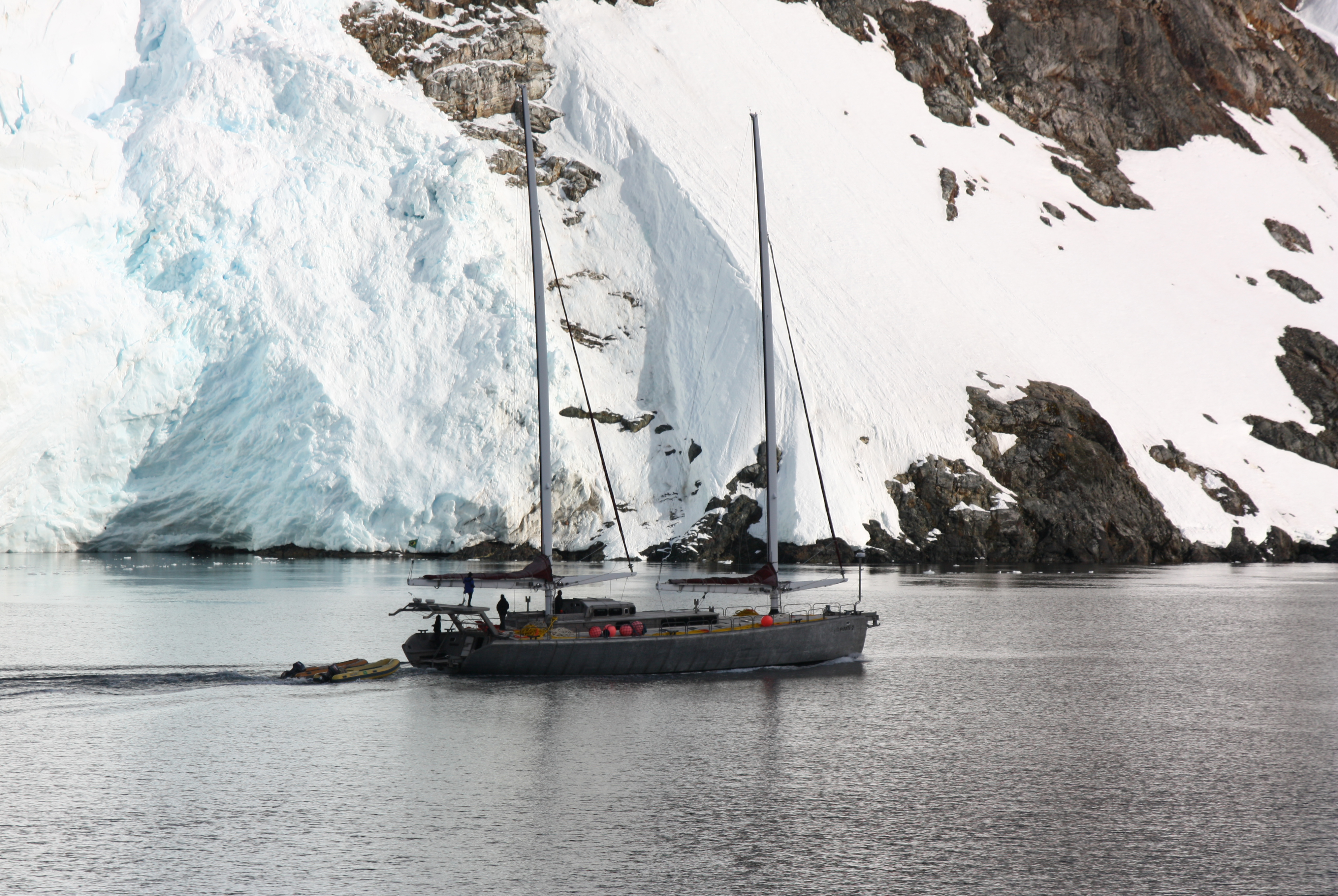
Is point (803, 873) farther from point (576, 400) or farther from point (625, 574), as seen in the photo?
point (576, 400)

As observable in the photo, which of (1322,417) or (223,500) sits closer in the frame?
(223,500)

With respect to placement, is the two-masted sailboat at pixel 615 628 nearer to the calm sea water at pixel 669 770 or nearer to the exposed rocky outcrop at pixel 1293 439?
the calm sea water at pixel 669 770

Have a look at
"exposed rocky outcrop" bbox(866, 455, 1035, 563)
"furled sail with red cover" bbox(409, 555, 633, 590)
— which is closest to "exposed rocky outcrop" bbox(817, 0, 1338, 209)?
"exposed rocky outcrop" bbox(866, 455, 1035, 563)

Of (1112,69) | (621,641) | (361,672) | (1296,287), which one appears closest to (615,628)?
(621,641)

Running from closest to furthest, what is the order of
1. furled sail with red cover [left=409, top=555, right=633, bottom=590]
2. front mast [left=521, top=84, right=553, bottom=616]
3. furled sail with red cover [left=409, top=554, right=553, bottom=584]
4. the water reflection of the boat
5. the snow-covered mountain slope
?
the water reflection of the boat, front mast [left=521, top=84, right=553, bottom=616], furled sail with red cover [left=409, top=555, right=633, bottom=590], furled sail with red cover [left=409, top=554, right=553, bottom=584], the snow-covered mountain slope

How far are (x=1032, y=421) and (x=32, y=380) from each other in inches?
2449

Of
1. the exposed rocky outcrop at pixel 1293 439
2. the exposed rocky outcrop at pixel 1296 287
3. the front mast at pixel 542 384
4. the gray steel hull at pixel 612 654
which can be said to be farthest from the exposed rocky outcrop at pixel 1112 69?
the gray steel hull at pixel 612 654

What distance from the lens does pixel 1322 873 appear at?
55.2ft

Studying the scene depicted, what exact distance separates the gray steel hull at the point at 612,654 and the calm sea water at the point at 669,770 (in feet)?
1.76

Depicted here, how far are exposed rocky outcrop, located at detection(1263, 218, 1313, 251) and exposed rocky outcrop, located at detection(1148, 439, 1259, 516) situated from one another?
138 feet

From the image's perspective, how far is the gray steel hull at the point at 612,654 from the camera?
106 ft

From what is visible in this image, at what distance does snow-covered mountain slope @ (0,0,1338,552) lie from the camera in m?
70.7

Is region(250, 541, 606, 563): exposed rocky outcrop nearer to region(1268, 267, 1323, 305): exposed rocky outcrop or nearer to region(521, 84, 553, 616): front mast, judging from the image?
region(521, 84, 553, 616): front mast

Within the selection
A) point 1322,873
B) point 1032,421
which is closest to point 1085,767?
point 1322,873
